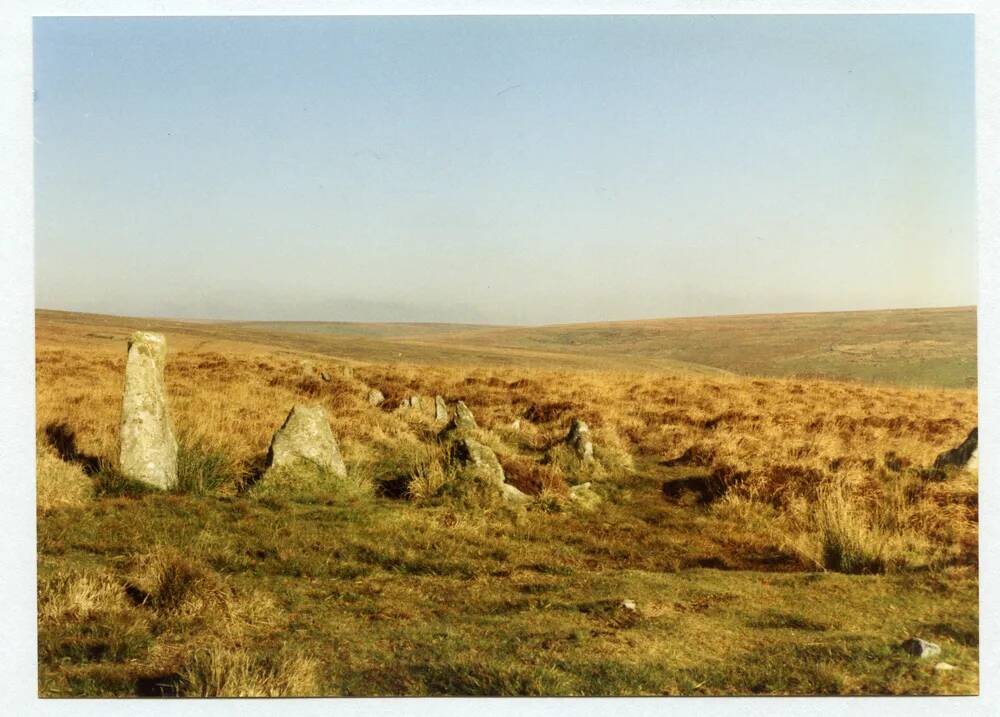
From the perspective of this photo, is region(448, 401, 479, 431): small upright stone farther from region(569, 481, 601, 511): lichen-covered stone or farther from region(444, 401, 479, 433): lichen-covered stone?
region(569, 481, 601, 511): lichen-covered stone

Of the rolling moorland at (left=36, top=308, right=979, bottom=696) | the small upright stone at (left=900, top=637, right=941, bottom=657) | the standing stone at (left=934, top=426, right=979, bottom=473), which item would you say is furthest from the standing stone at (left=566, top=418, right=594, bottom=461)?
the small upright stone at (left=900, top=637, right=941, bottom=657)

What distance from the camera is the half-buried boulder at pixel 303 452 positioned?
382 inches

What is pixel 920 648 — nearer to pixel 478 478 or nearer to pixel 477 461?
pixel 478 478

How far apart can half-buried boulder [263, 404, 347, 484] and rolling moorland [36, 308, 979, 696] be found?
0.24m

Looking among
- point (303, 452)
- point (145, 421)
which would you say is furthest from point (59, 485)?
point (303, 452)

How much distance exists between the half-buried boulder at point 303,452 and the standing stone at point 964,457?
7.97 m

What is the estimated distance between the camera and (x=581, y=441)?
11422 mm

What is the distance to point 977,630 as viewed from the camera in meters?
7.64

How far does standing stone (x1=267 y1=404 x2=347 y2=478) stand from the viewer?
975cm

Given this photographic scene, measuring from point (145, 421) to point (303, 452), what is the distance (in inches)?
75.4

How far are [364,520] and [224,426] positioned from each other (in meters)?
3.85

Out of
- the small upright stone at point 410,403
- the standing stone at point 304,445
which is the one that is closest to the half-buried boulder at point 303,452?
the standing stone at point 304,445

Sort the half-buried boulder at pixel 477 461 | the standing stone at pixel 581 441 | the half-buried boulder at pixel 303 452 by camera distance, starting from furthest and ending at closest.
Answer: the standing stone at pixel 581 441
the half-buried boulder at pixel 477 461
the half-buried boulder at pixel 303 452

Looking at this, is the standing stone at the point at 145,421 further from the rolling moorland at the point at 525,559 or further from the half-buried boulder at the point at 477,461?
the half-buried boulder at the point at 477,461
